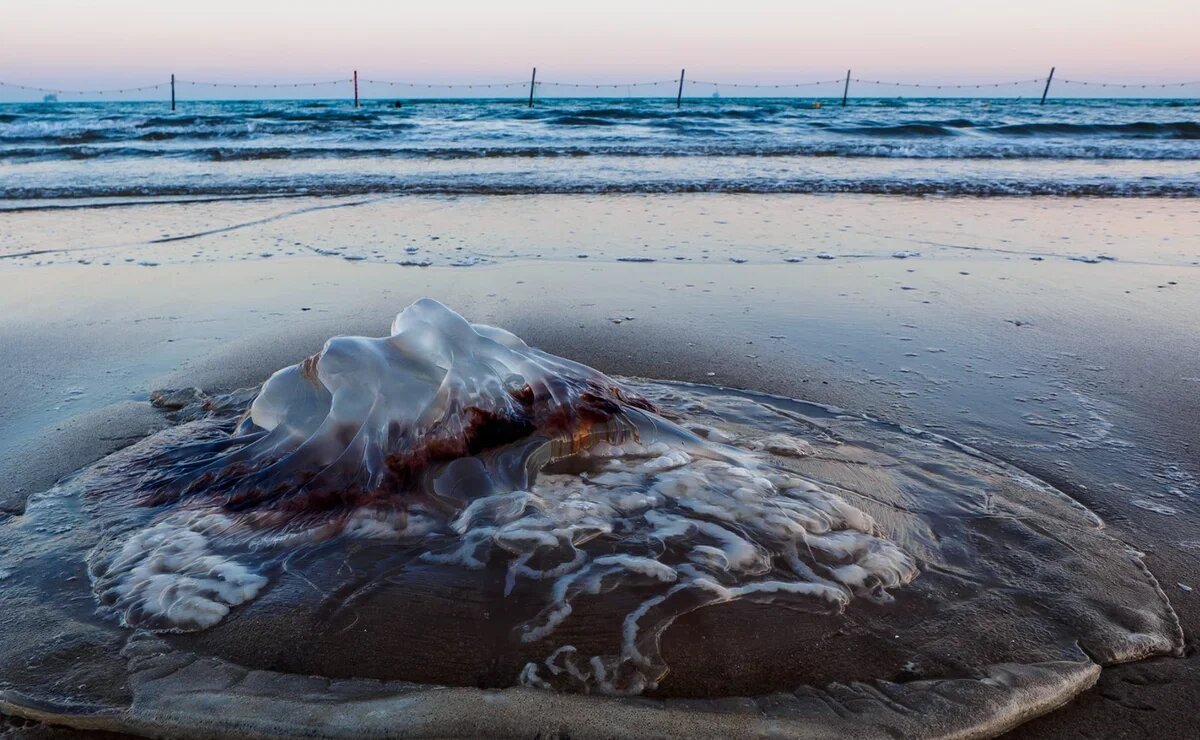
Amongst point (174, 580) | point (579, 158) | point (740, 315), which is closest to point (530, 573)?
point (174, 580)

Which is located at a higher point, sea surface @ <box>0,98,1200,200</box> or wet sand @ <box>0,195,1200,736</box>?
sea surface @ <box>0,98,1200,200</box>

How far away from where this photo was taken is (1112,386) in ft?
11.1

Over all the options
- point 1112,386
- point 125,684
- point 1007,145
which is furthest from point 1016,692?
point 1007,145

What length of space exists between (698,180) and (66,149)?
37.6 feet

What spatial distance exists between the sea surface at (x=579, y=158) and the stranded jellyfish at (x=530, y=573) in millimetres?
7101

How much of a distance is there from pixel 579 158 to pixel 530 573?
453 inches

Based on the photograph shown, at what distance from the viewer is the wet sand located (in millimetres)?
2648

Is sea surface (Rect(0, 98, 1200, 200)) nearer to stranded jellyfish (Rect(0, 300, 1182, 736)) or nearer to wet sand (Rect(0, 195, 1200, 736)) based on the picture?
wet sand (Rect(0, 195, 1200, 736))

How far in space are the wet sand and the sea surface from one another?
1980mm

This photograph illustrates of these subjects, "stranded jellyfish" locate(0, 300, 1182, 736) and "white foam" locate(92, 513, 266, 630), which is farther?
"white foam" locate(92, 513, 266, 630)

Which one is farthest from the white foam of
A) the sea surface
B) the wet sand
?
the sea surface

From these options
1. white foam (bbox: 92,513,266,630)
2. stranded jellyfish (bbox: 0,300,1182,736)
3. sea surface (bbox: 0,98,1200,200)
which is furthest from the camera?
sea surface (bbox: 0,98,1200,200)

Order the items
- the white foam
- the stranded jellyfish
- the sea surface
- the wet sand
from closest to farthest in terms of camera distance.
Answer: the stranded jellyfish
the white foam
the wet sand
the sea surface

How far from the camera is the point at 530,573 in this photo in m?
1.92
